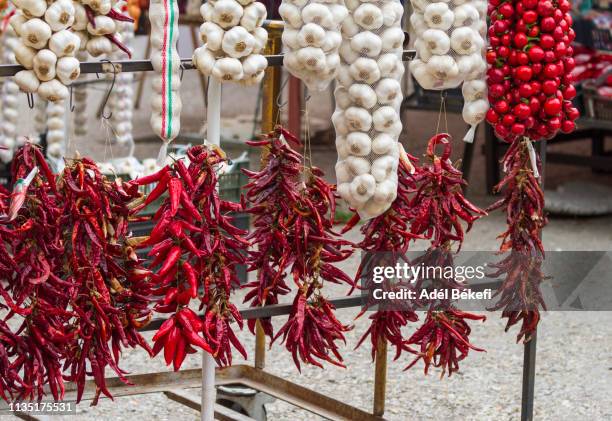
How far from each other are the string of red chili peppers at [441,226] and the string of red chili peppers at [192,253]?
1.86ft

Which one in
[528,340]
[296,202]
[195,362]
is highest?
[296,202]

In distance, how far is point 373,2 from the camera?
2.81m

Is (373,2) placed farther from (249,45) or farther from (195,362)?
(195,362)

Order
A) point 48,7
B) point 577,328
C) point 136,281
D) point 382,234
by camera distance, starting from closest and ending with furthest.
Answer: point 48,7 → point 136,281 → point 382,234 → point 577,328

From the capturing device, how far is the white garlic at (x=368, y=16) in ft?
9.16

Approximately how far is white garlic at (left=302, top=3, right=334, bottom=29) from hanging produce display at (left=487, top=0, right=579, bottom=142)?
0.60 m

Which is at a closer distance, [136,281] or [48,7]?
[48,7]

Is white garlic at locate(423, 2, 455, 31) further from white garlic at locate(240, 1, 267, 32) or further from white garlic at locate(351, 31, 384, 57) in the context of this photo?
white garlic at locate(240, 1, 267, 32)

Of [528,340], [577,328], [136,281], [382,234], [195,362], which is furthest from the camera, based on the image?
[577,328]

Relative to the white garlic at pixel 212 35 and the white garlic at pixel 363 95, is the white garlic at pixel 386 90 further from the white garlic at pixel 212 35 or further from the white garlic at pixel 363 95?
the white garlic at pixel 212 35

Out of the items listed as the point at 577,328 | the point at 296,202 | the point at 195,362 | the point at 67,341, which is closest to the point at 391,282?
the point at 296,202

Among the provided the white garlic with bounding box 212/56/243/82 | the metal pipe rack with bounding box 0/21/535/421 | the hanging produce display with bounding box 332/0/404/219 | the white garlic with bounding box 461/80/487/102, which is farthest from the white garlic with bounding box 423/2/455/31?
the white garlic with bounding box 212/56/243/82

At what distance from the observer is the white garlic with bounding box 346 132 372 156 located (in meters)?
2.87

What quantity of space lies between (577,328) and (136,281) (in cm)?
309
